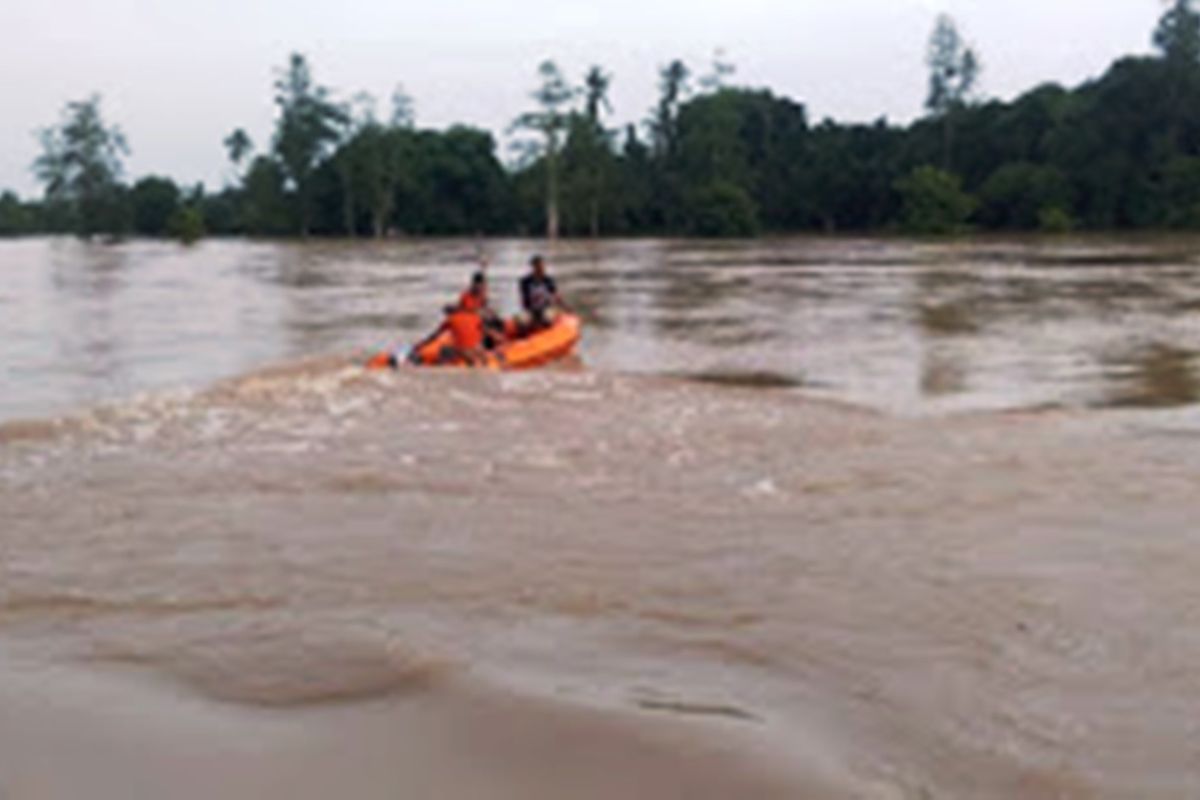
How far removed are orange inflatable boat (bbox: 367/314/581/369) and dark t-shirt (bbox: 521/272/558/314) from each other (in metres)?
0.39

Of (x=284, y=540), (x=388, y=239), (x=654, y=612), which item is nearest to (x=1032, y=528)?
(x=654, y=612)

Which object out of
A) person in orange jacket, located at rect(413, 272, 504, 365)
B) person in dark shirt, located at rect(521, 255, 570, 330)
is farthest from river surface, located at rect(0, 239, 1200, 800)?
person in dark shirt, located at rect(521, 255, 570, 330)

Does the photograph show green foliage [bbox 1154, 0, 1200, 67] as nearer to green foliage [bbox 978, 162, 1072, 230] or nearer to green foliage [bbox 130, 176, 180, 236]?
green foliage [bbox 978, 162, 1072, 230]

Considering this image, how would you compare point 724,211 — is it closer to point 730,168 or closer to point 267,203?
point 730,168

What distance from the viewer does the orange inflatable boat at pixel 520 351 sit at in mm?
12883

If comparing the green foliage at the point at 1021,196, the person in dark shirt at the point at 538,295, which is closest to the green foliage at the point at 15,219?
the green foliage at the point at 1021,196

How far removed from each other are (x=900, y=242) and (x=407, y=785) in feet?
180

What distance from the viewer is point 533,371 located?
1317 centimetres

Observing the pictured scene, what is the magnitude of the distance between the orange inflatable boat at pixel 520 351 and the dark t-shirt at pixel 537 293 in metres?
0.39

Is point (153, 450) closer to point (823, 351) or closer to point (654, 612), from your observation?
point (654, 612)

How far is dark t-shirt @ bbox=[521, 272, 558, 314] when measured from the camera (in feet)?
49.8

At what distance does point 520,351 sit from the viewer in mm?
13469

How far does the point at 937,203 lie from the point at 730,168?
15.0m

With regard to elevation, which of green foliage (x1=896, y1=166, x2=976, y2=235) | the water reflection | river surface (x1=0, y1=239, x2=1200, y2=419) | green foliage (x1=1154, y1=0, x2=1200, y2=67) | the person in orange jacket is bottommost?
river surface (x1=0, y1=239, x2=1200, y2=419)
